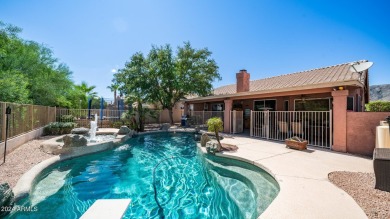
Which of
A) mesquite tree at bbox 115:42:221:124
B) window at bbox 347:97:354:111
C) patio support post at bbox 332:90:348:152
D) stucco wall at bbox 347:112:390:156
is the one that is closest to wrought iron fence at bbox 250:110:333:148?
window at bbox 347:97:354:111

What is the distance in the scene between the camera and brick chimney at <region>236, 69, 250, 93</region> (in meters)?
12.1

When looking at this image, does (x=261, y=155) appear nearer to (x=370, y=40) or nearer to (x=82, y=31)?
(x=370, y=40)

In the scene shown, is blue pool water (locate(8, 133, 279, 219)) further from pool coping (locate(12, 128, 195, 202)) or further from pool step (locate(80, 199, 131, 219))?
pool step (locate(80, 199, 131, 219))

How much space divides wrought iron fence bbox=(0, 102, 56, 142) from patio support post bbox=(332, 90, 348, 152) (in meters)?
12.1

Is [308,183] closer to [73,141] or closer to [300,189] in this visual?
[300,189]

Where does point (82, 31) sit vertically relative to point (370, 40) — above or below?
above

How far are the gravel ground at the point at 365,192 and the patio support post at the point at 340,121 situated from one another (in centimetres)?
278

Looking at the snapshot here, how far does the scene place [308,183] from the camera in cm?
349

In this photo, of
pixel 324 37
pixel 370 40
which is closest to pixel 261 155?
pixel 324 37

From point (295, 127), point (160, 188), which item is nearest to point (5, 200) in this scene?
point (160, 188)

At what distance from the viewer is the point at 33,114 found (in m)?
8.88

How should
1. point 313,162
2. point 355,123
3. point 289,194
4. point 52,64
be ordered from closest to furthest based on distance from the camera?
1. point 289,194
2. point 313,162
3. point 355,123
4. point 52,64

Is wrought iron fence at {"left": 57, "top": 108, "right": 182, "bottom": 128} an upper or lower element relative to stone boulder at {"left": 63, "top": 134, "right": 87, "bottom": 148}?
upper

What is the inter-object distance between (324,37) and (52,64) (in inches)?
797
